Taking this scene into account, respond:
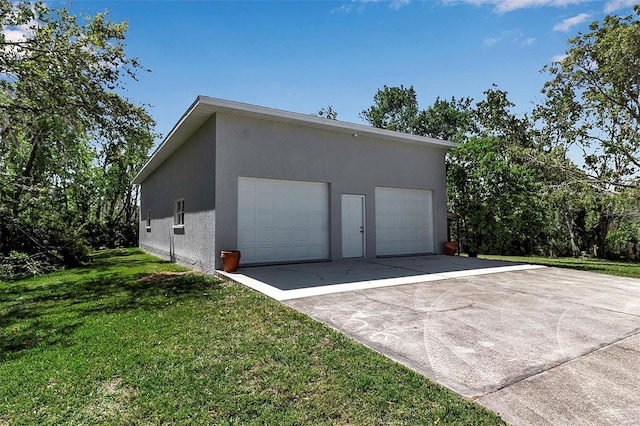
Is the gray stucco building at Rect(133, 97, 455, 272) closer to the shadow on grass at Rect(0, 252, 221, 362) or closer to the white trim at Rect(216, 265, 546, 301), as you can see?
the shadow on grass at Rect(0, 252, 221, 362)

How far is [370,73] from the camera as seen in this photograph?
1332cm

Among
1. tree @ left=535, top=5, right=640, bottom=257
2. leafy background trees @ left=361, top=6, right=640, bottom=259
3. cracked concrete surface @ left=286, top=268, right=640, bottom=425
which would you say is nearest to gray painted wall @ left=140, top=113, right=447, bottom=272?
leafy background trees @ left=361, top=6, right=640, bottom=259

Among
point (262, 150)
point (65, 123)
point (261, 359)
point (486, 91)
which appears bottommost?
point (261, 359)

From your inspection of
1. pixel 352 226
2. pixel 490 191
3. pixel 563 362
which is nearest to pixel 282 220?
pixel 352 226

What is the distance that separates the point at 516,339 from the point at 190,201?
8494 millimetres

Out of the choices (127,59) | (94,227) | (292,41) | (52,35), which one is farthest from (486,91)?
(94,227)

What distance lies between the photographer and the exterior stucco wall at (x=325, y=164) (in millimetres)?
7695

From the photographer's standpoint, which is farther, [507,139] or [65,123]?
[507,139]

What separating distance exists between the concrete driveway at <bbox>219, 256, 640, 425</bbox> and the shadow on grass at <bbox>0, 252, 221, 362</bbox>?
1.36 m

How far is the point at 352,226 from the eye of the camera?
31.9ft

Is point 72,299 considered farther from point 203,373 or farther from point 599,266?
point 599,266

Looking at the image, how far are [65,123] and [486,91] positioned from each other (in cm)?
2065

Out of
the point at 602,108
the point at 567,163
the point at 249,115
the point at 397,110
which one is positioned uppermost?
the point at 397,110

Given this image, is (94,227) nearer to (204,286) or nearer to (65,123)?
(65,123)
